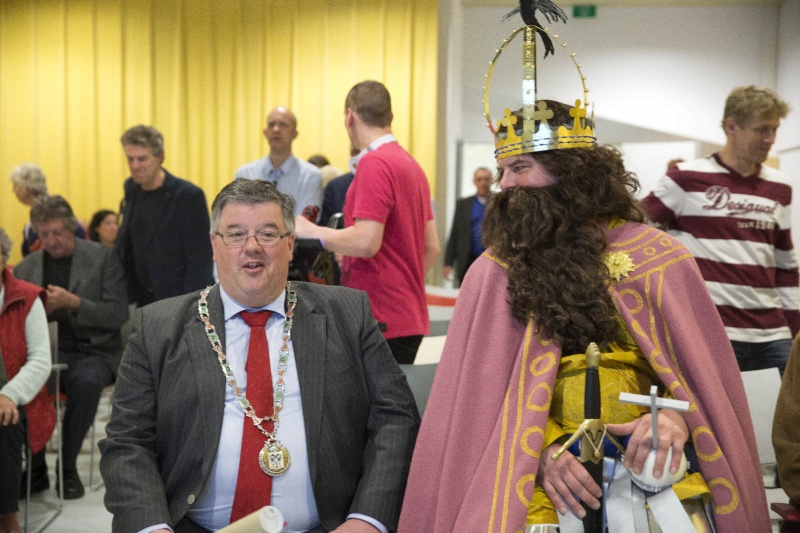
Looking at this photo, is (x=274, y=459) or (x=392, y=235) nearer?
(x=274, y=459)

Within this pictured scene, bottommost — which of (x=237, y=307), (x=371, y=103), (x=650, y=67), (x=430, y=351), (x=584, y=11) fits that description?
(x=430, y=351)

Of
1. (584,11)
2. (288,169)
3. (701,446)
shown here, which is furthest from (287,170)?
(584,11)

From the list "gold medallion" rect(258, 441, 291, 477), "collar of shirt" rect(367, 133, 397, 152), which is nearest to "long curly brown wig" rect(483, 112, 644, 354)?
"gold medallion" rect(258, 441, 291, 477)

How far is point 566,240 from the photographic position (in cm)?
225

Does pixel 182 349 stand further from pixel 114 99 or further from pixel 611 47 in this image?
pixel 611 47

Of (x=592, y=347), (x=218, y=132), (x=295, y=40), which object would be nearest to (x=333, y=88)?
(x=295, y=40)

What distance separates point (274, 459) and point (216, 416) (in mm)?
182

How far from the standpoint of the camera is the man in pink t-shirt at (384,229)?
3.43 metres

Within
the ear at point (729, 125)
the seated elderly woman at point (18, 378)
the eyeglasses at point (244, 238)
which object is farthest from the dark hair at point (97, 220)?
the eyeglasses at point (244, 238)

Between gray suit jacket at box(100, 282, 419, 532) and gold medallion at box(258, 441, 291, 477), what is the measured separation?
7 cm

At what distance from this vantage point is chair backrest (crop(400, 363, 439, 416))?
8.95 ft

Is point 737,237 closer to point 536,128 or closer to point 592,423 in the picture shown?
point 536,128

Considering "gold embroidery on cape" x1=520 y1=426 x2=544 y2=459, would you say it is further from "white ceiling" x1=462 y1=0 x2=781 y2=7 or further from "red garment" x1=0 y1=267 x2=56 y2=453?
"white ceiling" x1=462 y1=0 x2=781 y2=7

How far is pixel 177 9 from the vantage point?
28.5 feet
